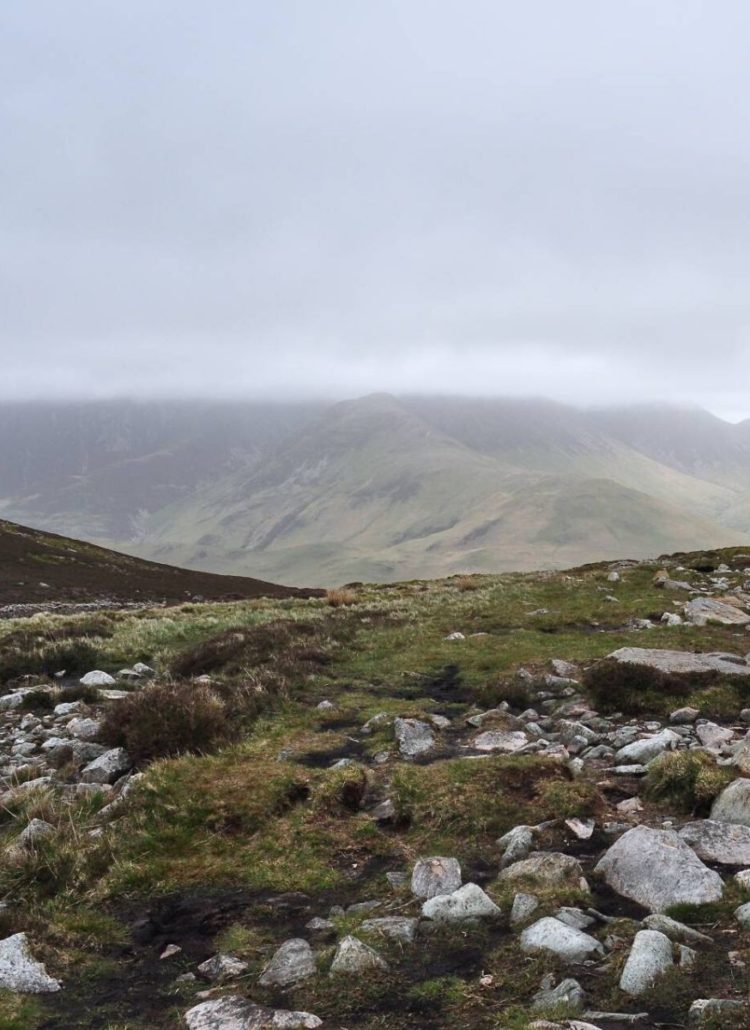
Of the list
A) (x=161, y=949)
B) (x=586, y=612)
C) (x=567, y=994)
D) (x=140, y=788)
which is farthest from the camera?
(x=586, y=612)

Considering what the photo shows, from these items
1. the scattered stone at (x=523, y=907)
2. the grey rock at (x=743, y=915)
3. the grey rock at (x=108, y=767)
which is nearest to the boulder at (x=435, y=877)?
the scattered stone at (x=523, y=907)

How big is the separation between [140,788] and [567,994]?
6.09 metres

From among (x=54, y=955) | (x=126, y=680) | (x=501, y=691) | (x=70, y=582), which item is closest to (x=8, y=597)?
(x=70, y=582)

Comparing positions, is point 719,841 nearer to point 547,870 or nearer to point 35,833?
point 547,870

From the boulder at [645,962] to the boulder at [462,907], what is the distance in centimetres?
144

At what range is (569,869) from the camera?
24.2 feet

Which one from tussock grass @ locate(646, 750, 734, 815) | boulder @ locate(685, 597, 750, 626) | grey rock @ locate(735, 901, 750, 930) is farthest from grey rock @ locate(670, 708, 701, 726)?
boulder @ locate(685, 597, 750, 626)

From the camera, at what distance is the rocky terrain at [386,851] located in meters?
5.75

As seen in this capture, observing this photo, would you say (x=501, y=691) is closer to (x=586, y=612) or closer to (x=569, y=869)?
(x=569, y=869)

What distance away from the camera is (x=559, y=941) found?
238 inches

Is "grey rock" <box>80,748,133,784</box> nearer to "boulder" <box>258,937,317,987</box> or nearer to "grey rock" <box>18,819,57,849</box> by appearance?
"grey rock" <box>18,819,57,849</box>

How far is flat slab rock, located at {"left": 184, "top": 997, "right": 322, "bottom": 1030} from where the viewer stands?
5402 millimetres

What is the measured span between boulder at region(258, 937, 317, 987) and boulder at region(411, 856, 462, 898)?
1.31 m

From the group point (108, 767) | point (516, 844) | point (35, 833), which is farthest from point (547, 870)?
point (108, 767)
